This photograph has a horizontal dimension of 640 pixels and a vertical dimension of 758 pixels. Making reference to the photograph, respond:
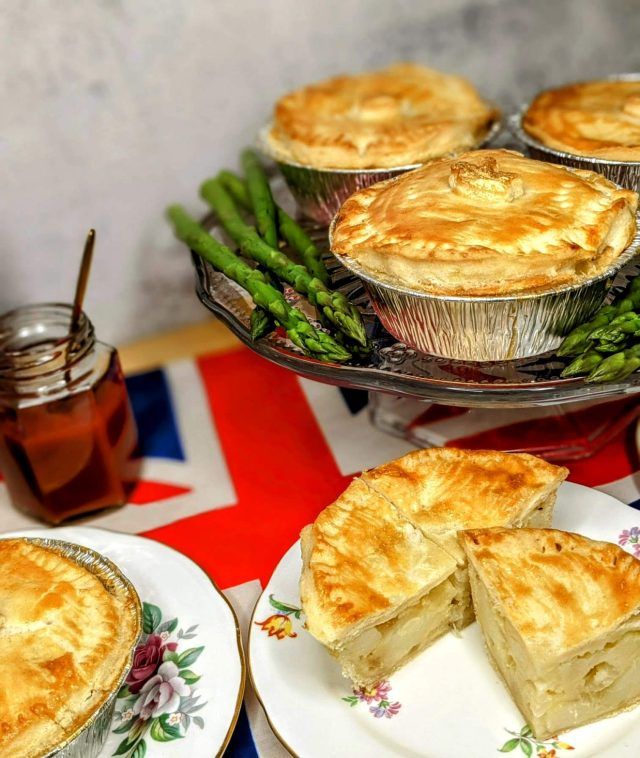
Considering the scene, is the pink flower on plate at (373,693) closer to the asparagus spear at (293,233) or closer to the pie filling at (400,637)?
the pie filling at (400,637)

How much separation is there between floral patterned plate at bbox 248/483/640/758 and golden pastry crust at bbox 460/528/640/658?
219 millimetres

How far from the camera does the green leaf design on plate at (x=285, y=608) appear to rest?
1.75m

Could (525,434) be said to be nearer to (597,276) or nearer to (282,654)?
(597,276)

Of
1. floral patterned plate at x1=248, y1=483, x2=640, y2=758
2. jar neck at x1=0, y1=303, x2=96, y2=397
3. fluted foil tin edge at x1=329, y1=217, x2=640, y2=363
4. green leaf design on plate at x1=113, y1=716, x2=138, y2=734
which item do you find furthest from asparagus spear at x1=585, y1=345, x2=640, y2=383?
jar neck at x1=0, y1=303, x2=96, y2=397

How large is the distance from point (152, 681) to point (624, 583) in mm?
924

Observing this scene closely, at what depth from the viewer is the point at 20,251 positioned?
286 cm

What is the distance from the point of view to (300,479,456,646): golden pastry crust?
153cm

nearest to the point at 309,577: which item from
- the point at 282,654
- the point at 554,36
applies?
the point at 282,654

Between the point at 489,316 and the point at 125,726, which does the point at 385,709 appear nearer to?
the point at 125,726

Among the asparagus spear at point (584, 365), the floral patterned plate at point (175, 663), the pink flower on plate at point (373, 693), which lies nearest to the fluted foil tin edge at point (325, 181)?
the asparagus spear at point (584, 365)

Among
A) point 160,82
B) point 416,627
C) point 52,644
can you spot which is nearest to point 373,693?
point 416,627

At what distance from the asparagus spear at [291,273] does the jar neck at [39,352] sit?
0.47m

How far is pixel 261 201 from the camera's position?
8.00 feet

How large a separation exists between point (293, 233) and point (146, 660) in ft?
3.78
